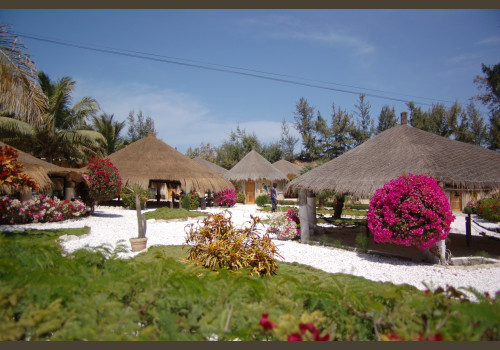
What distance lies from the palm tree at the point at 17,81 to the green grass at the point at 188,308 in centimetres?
737

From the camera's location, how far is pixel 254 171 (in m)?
33.5

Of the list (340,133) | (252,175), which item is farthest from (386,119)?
(252,175)

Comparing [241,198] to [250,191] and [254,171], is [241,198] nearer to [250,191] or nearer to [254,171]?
[250,191]

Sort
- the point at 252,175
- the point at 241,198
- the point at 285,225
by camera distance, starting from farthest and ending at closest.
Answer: the point at 241,198, the point at 252,175, the point at 285,225

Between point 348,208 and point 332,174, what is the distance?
48.3 feet

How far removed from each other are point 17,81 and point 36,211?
6857mm

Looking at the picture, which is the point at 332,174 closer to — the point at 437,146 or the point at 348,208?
the point at 437,146

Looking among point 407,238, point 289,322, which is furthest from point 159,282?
point 407,238

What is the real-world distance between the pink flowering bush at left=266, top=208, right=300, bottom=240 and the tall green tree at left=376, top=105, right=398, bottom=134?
35.7m

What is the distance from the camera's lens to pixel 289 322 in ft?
6.64

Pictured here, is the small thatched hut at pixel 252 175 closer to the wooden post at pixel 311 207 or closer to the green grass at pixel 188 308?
the wooden post at pixel 311 207

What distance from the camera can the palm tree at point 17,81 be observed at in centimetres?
844

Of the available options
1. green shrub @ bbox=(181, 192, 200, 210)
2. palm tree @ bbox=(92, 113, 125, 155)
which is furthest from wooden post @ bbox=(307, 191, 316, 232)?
palm tree @ bbox=(92, 113, 125, 155)

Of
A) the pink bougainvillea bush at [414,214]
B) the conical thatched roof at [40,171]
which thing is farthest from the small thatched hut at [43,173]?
the pink bougainvillea bush at [414,214]
